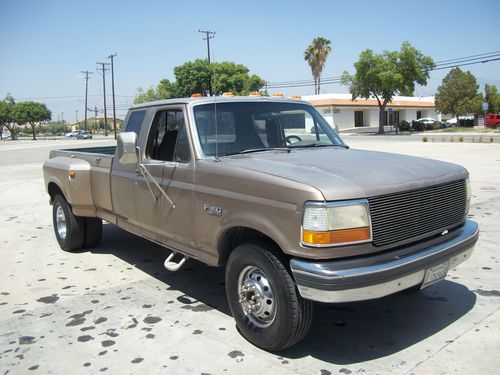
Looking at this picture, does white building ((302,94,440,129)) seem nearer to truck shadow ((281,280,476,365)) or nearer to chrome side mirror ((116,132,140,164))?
truck shadow ((281,280,476,365))

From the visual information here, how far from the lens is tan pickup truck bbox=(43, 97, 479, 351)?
3105 millimetres

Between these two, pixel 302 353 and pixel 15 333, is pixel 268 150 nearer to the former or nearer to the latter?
pixel 302 353

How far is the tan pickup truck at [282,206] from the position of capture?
3.11 metres

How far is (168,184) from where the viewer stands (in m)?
4.36

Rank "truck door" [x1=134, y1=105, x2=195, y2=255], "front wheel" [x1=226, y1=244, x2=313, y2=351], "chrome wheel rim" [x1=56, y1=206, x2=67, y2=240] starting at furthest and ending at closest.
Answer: "chrome wheel rim" [x1=56, y1=206, x2=67, y2=240], "truck door" [x1=134, y1=105, x2=195, y2=255], "front wheel" [x1=226, y1=244, x2=313, y2=351]

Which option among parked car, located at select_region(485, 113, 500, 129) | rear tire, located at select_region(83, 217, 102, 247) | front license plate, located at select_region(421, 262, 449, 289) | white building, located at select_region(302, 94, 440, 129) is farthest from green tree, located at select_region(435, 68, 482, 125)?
front license plate, located at select_region(421, 262, 449, 289)

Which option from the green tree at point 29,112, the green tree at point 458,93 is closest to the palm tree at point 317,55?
the green tree at point 458,93

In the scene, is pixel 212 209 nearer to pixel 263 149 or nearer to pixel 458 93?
pixel 263 149

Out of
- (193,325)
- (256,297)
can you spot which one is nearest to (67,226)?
(193,325)

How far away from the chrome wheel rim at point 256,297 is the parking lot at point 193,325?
261mm

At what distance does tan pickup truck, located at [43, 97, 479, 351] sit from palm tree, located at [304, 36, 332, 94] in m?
68.0

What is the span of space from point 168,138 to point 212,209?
43.7 inches

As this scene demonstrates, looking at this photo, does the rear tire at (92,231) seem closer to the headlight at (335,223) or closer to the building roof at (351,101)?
the headlight at (335,223)

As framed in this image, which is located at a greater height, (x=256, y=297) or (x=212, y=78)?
(x=212, y=78)
